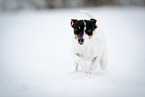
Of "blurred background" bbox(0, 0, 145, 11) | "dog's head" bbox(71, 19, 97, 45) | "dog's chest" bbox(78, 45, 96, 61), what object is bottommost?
"dog's chest" bbox(78, 45, 96, 61)

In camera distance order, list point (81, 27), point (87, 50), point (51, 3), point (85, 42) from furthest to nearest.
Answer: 1. point (51, 3)
2. point (87, 50)
3. point (85, 42)
4. point (81, 27)

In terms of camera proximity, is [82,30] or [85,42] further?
[85,42]

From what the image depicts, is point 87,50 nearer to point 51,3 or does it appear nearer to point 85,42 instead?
point 85,42

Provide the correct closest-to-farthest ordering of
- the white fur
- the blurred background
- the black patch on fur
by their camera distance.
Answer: the black patch on fur → the white fur → the blurred background

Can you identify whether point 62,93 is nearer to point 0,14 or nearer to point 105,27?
point 105,27

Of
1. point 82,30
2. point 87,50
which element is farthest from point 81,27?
point 87,50

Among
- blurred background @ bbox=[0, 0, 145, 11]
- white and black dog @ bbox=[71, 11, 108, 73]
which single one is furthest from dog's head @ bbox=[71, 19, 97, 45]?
blurred background @ bbox=[0, 0, 145, 11]

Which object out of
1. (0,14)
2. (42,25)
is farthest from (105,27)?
(0,14)

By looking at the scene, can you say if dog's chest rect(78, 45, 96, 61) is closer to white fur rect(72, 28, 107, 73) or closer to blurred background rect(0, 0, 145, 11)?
white fur rect(72, 28, 107, 73)

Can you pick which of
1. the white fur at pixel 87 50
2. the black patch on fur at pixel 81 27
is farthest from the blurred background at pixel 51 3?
the black patch on fur at pixel 81 27

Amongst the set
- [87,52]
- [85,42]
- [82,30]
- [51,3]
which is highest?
[51,3]

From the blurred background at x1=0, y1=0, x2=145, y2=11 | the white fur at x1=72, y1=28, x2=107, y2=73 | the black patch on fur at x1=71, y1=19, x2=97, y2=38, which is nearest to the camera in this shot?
the black patch on fur at x1=71, y1=19, x2=97, y2=38

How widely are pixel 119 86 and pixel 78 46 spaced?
109 centimetres

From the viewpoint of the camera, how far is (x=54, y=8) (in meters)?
26.2
